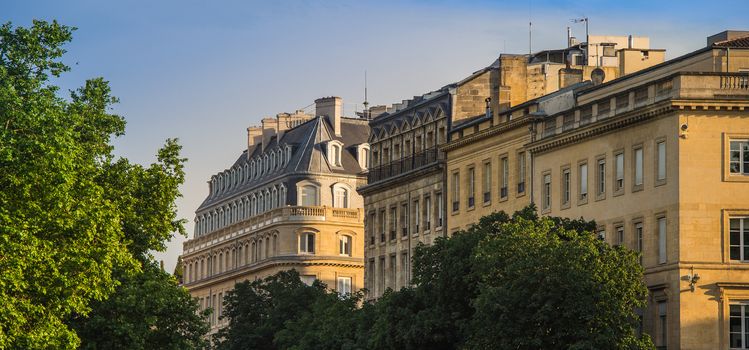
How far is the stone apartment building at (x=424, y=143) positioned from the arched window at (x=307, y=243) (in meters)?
35.4

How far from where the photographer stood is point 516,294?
8444 centimetres

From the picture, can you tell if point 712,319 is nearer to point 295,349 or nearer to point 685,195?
point 685,195

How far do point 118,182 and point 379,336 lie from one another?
40.3 ft

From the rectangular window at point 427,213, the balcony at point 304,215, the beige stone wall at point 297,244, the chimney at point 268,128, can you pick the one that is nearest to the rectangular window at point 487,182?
the rectangular window at point 427,213

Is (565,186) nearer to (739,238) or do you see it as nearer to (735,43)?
(735,43)

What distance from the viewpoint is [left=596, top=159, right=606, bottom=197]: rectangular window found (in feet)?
Answer: 314

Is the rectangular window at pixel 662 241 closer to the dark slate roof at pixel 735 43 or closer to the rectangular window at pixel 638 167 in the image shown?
the rectangular window at pixel 638 167

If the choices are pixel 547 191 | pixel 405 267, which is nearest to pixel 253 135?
pixel 405 267

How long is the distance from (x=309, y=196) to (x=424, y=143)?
4663 centimetres

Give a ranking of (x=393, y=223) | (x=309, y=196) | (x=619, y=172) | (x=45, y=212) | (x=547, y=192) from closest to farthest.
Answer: (x=45, y=212)
(x=619, y=172)
(x=547, y=192)
(x=393, y=223)
(x=309, y=196)

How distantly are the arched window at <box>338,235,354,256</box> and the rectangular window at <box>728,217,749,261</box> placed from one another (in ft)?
260

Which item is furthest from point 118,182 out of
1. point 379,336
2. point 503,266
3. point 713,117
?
point 713,117

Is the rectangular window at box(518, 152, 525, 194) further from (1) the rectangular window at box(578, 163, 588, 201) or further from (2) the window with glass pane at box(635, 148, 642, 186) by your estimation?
(2) the window with glass pane at box(635, 148, 642, 186)

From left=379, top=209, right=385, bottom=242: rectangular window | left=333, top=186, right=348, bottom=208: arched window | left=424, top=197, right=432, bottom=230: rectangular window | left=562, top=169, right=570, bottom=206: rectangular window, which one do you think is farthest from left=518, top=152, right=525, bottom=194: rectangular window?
left=333, top=186, right=348, bottom=208: arched window
